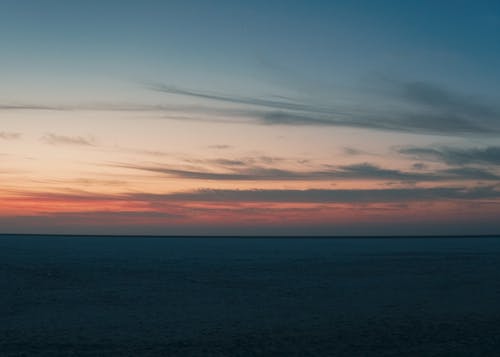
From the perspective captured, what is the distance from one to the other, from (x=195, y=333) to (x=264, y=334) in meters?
4.11

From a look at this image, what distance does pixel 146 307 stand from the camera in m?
43.8

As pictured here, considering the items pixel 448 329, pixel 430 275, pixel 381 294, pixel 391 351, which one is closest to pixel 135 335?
pixel 391 351

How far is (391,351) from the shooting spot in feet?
96.2

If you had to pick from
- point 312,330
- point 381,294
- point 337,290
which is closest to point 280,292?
point 337,290

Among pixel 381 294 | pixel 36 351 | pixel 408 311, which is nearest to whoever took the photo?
pixel 36 351

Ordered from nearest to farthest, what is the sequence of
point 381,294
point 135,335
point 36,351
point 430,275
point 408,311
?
point 36,351
point 135,335
point 408,311
point 381,294
point 430,275

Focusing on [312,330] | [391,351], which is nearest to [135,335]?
[312,330]

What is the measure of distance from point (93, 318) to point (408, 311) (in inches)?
884

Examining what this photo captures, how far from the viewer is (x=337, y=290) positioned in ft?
180

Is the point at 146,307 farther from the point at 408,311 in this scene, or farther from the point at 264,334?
the point at 408,311

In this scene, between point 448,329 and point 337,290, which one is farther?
point 337,290

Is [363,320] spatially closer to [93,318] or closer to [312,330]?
[312,330]

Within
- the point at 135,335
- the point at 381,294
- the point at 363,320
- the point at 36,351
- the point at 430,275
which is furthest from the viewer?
the point at 430,275

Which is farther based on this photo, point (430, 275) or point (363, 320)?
point (430, 275)
